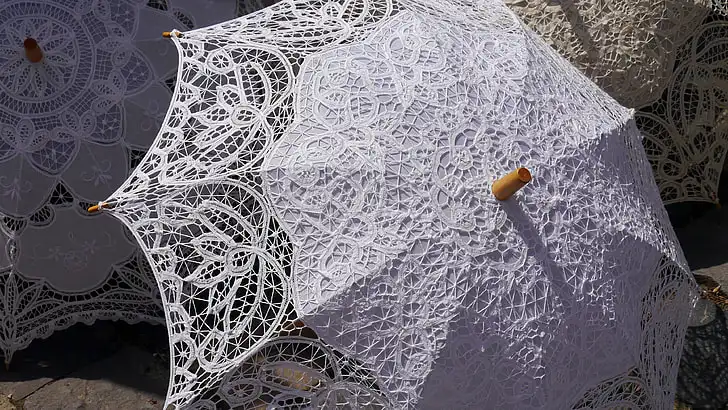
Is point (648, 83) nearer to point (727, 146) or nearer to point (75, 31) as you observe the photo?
point (727, 146)

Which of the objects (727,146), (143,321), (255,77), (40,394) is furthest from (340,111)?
(727,146)

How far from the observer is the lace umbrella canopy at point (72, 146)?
298cm

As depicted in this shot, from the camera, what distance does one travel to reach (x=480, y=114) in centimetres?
243

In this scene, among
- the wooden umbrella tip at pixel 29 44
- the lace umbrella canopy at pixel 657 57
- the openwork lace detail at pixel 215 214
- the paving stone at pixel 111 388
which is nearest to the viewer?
the openwork lace detail at pixel 215 214

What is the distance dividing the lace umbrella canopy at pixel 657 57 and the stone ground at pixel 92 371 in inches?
42.9

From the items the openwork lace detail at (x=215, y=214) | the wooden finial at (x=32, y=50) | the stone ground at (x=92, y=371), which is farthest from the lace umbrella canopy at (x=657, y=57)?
the stone ground at (x=92, y=371)

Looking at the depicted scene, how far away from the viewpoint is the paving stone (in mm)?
3250

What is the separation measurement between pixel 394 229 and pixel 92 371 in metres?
1.76

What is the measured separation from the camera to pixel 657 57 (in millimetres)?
3469

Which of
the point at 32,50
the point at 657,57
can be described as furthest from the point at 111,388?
the point at 657,57

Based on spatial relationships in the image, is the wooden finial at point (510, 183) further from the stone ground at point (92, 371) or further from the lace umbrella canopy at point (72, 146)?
the stone ground at point (92, 371)

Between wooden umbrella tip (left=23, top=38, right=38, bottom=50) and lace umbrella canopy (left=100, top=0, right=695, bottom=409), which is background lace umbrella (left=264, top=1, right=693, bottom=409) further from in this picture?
wooden umbrella tip (left=23, top=38, right=38, bottom=50)

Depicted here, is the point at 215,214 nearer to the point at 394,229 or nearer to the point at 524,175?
the point at 394,229

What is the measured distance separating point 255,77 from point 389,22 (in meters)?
0.48
